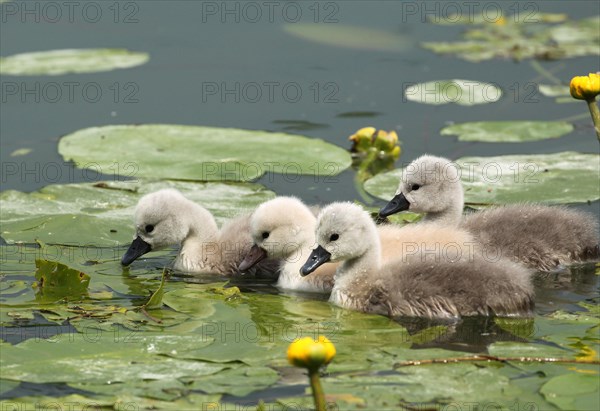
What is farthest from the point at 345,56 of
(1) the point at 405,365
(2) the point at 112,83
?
(1) the point at 405,365

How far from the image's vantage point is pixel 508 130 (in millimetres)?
9281

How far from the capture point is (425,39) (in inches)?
469

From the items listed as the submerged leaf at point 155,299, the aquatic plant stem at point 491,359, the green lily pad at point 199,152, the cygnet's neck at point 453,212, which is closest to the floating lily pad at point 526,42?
the green lily pad at point 199,152

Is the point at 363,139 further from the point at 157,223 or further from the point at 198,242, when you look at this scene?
the point at 157,223

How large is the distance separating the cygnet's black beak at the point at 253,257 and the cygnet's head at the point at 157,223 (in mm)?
437

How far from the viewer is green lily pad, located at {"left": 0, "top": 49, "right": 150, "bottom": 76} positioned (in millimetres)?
10633

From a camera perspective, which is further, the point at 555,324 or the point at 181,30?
the point at 181,30

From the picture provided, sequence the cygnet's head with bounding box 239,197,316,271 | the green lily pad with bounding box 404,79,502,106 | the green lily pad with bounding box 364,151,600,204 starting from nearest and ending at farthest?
1. the cygnet's head with bounding box 239,197,316,271
2. the green lily pad with bounding box 364,151,600,204
3. the green lily pad with bounding box 404,79,502,106

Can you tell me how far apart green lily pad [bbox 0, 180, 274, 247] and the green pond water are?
0.02 meters

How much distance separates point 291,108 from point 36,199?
118 inches

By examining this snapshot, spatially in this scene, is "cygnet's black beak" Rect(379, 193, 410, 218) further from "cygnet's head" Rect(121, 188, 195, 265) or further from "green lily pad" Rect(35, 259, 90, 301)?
"green lily pad" Rect(35, 259, 90, 301)

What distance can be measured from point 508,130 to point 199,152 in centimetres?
236

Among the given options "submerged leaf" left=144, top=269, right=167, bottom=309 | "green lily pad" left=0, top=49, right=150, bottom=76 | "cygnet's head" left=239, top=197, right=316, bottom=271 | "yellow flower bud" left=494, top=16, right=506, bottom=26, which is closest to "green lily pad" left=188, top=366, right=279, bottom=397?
"submerged leaf" left=144, top=269, right=167, bottom=309

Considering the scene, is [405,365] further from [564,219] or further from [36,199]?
[36,199]
